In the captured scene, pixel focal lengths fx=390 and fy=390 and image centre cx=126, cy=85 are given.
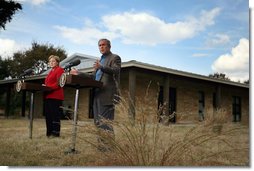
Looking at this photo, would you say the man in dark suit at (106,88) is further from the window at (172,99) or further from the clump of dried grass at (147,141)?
the window at (172,99)

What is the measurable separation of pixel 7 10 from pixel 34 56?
65cm

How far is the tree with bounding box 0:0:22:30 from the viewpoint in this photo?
3885mm

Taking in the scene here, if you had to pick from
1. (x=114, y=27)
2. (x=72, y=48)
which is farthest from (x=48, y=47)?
(x=114, y=27)

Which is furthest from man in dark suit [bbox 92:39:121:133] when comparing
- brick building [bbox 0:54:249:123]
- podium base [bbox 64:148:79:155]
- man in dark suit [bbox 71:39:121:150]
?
brick building [bbox 0:54:249:123]

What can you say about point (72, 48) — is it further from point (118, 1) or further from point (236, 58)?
point (236, 58)

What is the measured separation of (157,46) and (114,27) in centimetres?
47

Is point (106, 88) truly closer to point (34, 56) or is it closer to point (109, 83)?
point (109, 83)

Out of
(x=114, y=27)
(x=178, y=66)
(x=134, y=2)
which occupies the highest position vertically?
(x=134, y=2)

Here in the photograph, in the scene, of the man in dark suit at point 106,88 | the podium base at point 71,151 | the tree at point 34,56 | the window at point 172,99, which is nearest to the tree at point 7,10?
the tree at point 34,56

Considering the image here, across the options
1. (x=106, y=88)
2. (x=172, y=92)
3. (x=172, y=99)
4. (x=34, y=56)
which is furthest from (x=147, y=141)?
(x=172, y=92)

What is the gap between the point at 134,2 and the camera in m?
3.86

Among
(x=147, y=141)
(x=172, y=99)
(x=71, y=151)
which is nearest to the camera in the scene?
(x=147, y=141)

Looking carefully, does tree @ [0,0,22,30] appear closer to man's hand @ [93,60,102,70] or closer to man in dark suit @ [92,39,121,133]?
man in dark suit @ [92,39,121,133]

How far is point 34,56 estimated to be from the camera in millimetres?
4445
